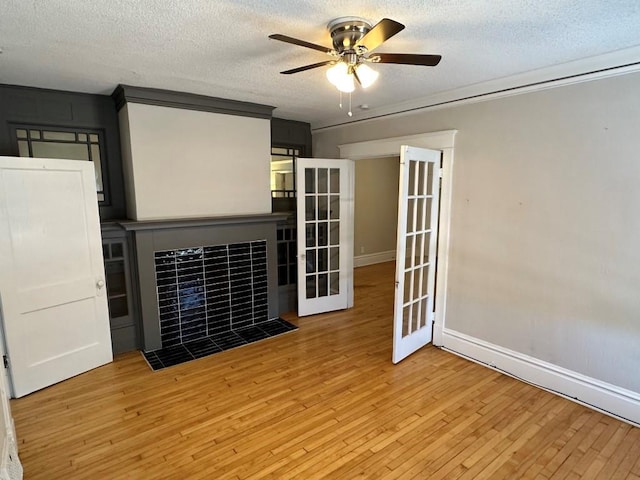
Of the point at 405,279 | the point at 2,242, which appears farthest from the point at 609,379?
the point at 2,242

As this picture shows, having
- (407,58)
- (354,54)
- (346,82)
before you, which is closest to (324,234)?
(346,82)

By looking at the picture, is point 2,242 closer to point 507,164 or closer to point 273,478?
point 273,478

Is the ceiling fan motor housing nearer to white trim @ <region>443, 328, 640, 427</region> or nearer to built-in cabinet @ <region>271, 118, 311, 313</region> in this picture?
built-in cabinet @ <region>271, 118, 311, 313</region>

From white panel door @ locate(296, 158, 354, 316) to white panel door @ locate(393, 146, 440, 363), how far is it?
132 centimetres

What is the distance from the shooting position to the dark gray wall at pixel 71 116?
3244 millimetres

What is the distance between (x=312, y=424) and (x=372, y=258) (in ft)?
17.0

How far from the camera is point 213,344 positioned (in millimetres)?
3822

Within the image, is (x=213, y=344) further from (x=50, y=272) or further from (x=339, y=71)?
(x=339, y=71)

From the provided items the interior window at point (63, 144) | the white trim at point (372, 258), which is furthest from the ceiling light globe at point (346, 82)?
the white trim at point (372, 258)

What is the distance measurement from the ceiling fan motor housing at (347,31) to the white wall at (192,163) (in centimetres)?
216

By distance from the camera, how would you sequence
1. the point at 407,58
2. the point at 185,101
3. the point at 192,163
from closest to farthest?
the point at 407,58 → the point at 185,101 → the point at 192,163

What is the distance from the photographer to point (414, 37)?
2.20 meters

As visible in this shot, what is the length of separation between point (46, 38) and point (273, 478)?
304 cm

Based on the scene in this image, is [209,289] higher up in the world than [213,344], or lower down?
higher up
